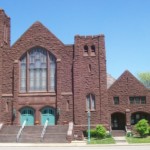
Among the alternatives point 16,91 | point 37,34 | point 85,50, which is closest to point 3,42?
point 37,34

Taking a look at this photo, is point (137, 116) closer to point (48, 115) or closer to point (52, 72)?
point (48, 115)

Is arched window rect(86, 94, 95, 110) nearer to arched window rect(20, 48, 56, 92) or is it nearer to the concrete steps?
arched window rect(20, 48, 56, 92)

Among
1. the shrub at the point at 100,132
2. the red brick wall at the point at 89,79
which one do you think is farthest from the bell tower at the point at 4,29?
the shrub at the point at 100,132

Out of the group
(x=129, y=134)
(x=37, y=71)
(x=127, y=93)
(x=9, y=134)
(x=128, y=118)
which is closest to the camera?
(x=9, y=134)

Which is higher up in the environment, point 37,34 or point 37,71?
point 37,34

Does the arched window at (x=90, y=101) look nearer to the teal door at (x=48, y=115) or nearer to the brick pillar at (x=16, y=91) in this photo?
the teal door at (x=48, y=115)

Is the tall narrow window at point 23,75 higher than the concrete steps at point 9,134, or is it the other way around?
the tall narrow window at point 23,75

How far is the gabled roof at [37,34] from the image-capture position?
42.7 meters

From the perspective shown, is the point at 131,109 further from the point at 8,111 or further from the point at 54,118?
the point at 8,111

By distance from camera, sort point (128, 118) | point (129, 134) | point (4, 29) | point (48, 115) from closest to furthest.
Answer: point (48, 115)
point (129, 134)
point (4, 29)
point (128, 118)

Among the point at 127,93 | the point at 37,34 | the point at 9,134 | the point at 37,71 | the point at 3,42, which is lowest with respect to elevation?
the point at 9,134

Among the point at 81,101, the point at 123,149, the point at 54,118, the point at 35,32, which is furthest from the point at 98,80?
the point at 123,149

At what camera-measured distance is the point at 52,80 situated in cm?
4203

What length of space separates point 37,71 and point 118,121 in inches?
510
